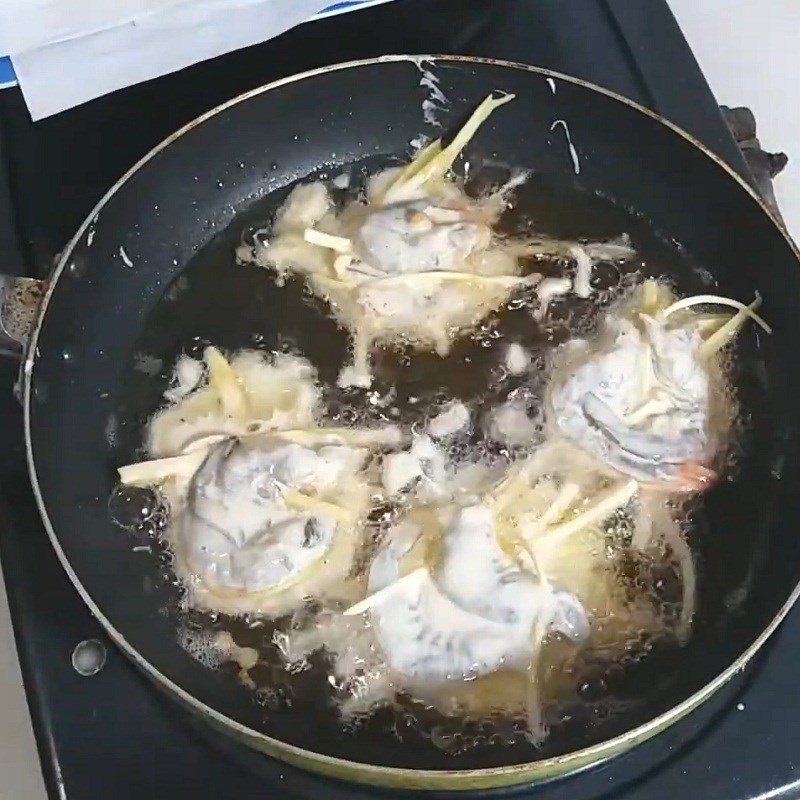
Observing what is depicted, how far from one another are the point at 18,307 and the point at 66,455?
0.12 m

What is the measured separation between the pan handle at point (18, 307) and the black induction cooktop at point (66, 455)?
7 cm

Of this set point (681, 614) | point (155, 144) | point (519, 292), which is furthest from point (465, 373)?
point (155, 144)

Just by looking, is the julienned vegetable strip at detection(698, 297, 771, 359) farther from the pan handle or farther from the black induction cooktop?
the pan handle

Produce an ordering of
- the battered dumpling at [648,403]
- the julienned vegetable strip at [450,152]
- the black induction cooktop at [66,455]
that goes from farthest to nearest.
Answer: the julienned vegetable strip at [450,152], the battered dumpling at [648,403], the black induction cooktop at [66,455]

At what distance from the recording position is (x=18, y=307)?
72 cm

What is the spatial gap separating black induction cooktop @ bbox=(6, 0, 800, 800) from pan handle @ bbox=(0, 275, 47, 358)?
7 centimetres

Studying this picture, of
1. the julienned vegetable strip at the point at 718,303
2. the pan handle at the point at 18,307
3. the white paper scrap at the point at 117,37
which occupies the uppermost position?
the white paper scrap at the point at 117,37

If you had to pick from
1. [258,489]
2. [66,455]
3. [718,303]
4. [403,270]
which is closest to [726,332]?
[718,303]

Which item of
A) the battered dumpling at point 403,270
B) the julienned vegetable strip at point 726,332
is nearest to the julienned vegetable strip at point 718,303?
the julienned vegetable strip at point 726,332

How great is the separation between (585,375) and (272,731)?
359mm

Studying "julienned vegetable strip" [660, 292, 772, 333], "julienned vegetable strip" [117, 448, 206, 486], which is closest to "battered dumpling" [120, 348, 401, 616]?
"julienned vegetable strip" [117, 448, 206, 486]

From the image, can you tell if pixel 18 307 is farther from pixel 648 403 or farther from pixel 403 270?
pixel 648 403

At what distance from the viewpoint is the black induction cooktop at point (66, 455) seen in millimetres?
643

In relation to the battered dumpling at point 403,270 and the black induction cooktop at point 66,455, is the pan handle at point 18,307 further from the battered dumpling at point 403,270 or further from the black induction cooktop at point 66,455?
the battered dumpling at point 403,270
